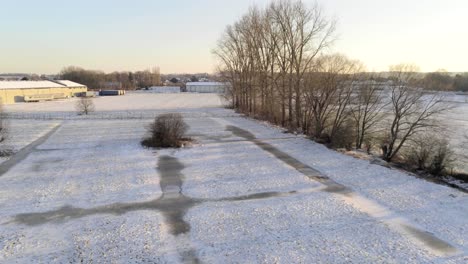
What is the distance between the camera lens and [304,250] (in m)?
7.62

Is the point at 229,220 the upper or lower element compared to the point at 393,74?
lower

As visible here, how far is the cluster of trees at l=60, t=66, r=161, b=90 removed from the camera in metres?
120

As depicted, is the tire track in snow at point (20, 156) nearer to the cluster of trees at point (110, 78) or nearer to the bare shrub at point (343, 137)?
the bare shrub at point (343, 137)

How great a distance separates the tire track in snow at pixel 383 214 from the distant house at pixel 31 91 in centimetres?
6579

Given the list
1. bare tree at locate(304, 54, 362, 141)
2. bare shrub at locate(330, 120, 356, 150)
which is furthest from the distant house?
bare shrub at locate(330, 120, 356, 150)

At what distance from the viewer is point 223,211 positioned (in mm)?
10008

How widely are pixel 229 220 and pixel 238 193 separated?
7.78ft

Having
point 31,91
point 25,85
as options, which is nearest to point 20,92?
point 31,91

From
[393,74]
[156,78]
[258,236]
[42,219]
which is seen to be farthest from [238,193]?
[156,78]

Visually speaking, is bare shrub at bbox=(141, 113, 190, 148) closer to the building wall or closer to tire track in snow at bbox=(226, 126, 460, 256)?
tire track in snow at bbox=(226, 126, 460, 256)

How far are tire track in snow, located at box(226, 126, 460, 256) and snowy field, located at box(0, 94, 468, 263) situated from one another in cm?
3

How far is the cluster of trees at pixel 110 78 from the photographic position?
120m

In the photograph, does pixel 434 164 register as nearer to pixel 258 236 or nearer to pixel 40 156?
pixel 258 236

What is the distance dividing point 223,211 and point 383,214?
4.90m
